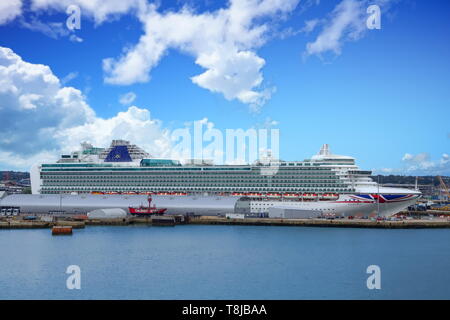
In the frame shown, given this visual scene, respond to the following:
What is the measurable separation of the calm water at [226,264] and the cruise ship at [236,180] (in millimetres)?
6649

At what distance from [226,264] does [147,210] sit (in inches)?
1145

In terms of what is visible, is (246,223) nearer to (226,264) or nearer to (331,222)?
(331,222)

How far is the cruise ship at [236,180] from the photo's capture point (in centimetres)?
5250

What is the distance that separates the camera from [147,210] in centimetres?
5812

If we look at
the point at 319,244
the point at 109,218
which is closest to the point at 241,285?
the point at 319,244

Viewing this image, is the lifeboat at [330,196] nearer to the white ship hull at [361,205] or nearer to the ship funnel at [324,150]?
the white ship hull at [361,205]

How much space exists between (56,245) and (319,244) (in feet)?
65.2

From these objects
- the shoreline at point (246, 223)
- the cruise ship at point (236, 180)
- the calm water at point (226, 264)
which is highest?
the cruise ship at point (236, 180)

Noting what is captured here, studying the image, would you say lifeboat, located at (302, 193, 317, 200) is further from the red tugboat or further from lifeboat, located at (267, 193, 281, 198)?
the red tugboat

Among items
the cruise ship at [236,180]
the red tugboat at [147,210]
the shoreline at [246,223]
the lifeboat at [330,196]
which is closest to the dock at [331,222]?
the shoreline at [246,223]

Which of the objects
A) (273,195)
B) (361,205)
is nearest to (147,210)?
(273,195)

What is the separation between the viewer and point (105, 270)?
28.9 m
